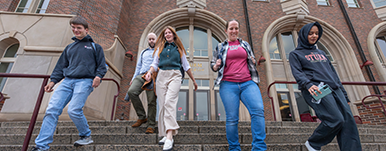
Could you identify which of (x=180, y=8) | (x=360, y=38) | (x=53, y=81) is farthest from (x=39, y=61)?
(x=360, y=38)

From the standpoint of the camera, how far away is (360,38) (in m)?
9.74

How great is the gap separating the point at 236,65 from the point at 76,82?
84.7 inches

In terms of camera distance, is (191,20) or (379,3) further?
(379,3)

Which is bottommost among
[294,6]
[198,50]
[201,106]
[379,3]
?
[201,106]

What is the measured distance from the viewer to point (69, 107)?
2146 mm

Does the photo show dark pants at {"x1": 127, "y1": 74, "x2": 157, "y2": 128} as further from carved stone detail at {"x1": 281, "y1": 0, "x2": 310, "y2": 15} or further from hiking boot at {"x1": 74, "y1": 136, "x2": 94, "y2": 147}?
carved stone detail at {"x1": 281, "y1": 0, "x2": 310, "y2": 15}

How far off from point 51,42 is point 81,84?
5.04 m

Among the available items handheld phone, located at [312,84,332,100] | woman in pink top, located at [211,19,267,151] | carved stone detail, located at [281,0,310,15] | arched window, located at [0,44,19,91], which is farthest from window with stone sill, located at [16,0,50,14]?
carved stone detail, located at [281,0,310,15]

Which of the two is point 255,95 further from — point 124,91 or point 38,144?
point 124,91

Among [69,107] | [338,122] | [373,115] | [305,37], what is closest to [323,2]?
[373,115]

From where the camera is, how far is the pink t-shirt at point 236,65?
2109 millimetres

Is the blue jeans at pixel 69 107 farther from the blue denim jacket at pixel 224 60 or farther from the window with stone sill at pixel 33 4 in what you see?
the window with stone sill at pixel 33 4

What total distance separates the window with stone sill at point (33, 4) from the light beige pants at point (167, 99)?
323 inches

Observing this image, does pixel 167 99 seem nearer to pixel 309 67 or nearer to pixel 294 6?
pixel 309 67
